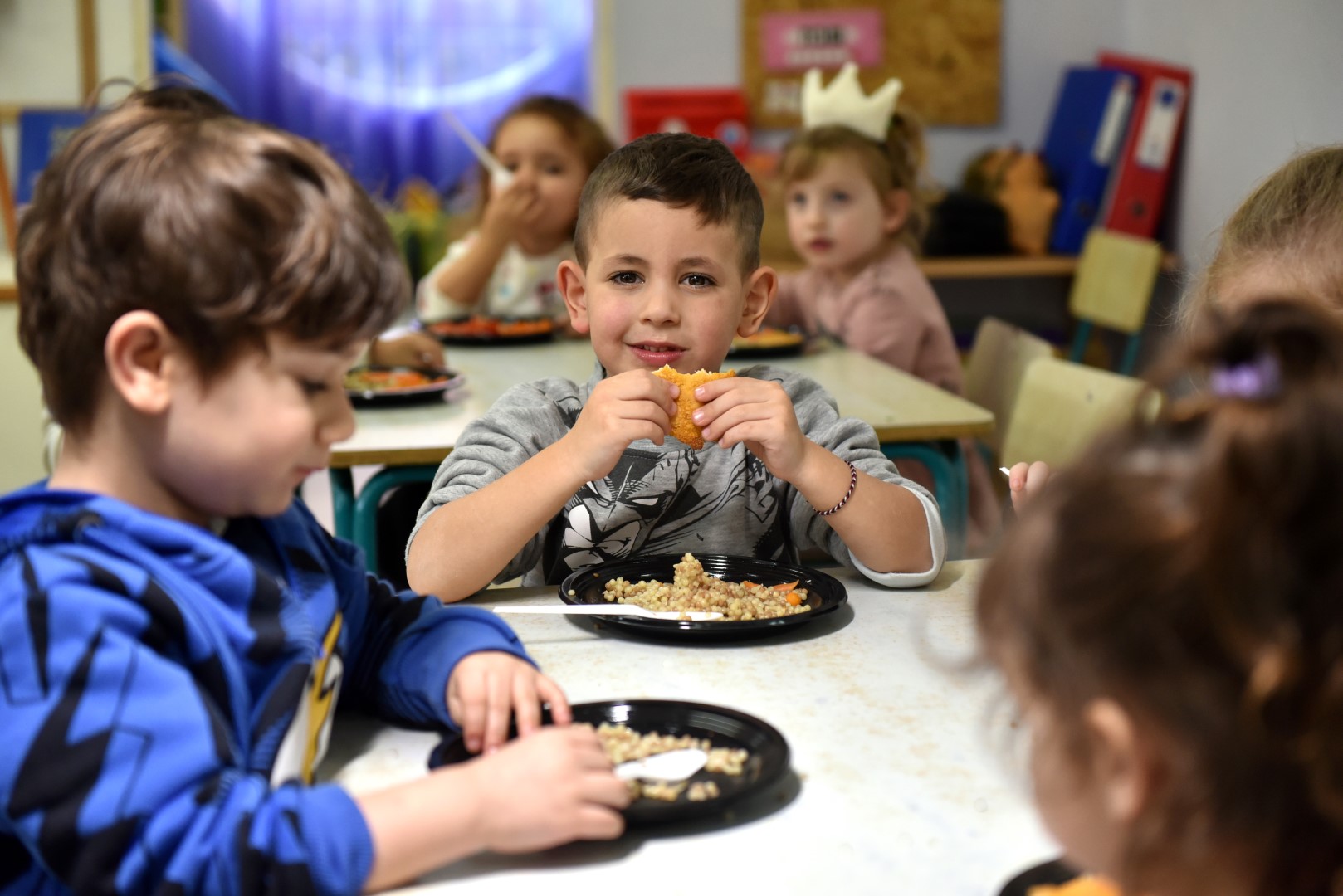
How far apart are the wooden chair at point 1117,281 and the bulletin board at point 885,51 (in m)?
1.06

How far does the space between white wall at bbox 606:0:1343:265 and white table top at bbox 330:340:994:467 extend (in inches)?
69.1

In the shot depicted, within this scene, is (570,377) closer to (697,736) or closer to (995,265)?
(697,736)

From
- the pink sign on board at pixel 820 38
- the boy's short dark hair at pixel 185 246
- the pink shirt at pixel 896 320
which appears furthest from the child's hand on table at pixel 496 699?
the pink sign on board at pixel 820 38

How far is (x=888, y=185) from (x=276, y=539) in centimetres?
243

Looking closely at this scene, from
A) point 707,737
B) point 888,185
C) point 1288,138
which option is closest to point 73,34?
point 888,185

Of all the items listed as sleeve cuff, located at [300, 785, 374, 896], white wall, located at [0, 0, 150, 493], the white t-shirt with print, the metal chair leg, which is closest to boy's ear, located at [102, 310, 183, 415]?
sleeve cuff, located at [300, 785, 374, 896]

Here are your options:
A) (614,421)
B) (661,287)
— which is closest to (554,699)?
(614,421)

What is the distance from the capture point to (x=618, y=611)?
1125 mm

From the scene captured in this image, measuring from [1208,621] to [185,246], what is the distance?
0.57 m

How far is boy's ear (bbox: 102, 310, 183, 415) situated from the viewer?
743 mm

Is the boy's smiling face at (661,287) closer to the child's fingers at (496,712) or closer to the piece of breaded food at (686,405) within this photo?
the piece of breaded food at (686,405)

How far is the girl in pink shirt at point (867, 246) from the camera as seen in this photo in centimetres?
288

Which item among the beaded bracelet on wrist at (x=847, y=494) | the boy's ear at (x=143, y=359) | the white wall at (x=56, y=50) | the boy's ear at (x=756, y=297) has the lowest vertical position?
the beaded bracelet on wrist at (x=847, y=494)

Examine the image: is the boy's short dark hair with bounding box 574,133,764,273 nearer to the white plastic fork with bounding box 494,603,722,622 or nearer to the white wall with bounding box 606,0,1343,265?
the white plastic fork with bounding box 494,603,722,622
